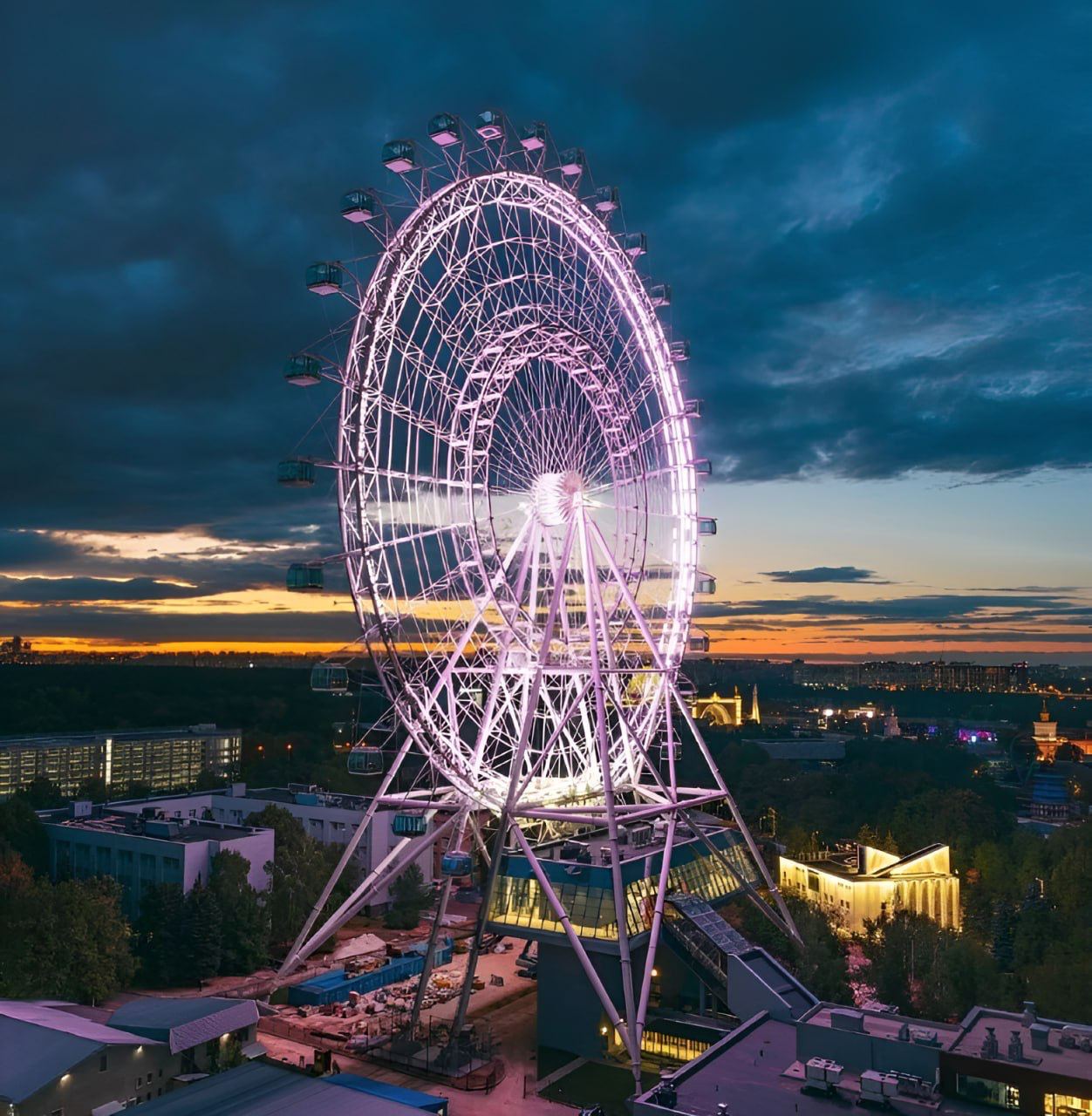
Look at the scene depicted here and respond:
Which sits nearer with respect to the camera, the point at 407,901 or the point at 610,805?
the point at 610,805

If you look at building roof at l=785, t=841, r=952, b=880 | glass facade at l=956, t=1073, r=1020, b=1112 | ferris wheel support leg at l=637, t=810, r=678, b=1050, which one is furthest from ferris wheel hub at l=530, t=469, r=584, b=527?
building roof at l=785, t=841, r=952, b=880

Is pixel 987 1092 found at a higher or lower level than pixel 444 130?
lower

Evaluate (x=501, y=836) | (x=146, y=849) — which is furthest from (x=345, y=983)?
(x=146, y=849)

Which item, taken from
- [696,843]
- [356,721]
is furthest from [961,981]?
[356,721]

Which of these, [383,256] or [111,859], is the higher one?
[383,256]

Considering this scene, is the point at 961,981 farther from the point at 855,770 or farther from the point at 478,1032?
the point at 855,770

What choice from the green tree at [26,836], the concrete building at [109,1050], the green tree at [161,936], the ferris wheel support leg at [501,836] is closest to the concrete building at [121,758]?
the green tree at [26,836]

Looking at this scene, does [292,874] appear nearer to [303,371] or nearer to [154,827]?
[154,827]
